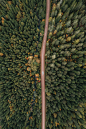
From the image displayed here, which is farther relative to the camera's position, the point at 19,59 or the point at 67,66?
the point at 19,59

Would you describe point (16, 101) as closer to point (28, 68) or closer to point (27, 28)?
point (28, 68)

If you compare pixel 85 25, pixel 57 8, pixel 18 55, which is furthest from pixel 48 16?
pixel 18 55

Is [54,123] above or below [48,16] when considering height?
below

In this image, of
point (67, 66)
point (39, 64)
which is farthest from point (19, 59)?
point (67, 66)

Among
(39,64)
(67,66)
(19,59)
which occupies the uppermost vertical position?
(19,59)

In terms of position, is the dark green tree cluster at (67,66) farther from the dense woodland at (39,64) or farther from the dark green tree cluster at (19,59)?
the dark green tree cluster at (19,59)

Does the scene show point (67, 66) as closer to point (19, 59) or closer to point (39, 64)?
point (39, 64)
